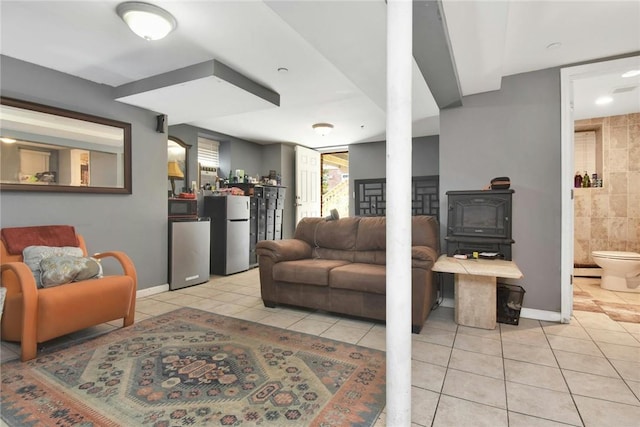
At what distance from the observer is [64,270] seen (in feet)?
7.84

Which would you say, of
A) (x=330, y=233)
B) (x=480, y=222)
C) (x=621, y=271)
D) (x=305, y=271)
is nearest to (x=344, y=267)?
(x=305, y=271)

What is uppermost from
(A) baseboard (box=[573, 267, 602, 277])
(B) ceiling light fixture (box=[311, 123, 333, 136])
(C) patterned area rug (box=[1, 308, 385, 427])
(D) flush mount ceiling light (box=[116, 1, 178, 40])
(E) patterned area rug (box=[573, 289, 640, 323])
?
(B) ceiling light fixture (box=[311, 123, 333, 136])

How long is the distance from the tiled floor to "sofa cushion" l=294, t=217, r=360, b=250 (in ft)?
2.79

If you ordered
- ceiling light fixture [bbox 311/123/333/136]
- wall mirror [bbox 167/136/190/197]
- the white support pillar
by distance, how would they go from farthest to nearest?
ceiling light fixture [bbox 311/123/333/136]
wall mirror [bbox 167/136/190/197]
the white support pillar

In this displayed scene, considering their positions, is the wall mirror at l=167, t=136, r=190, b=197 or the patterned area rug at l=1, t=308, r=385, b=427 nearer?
the patterned area rug at l=1, t=308, r=385, b=427

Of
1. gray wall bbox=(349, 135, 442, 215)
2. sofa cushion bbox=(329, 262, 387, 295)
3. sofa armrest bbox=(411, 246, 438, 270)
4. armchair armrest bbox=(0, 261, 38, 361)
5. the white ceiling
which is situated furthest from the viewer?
gray wall bbox=(349, 135, 442, 215)

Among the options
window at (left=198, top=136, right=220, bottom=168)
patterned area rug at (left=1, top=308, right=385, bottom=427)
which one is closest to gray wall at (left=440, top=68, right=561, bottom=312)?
patterned area rug at (left=1, top=308, right=385, bottom=427)

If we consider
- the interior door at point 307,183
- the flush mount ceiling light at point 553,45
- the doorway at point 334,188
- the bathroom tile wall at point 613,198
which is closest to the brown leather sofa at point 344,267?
the flush mount ceiling light at point 553,45

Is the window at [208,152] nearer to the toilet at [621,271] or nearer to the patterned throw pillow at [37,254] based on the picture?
the patterned throw pillow at [37,254]

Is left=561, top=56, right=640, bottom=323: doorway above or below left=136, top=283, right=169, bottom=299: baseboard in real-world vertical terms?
above

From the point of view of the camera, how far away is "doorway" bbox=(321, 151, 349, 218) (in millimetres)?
8453

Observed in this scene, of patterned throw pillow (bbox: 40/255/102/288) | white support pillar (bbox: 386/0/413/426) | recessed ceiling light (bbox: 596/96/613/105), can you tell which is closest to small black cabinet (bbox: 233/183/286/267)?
patterned throw pillow (bbox: 40/255/102/288)

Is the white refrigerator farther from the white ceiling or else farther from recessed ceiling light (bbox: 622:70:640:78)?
recessed ceiling light (bbox: 622:70:640:78)

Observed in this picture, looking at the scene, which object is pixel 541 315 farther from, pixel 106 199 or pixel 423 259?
pixel 106 199
